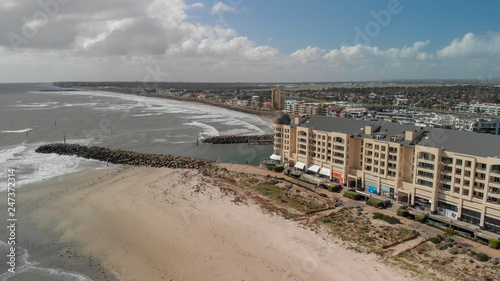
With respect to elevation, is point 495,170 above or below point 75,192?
above

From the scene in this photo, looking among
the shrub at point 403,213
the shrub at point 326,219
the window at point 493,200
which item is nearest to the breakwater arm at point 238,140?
the shrub at point 326,219

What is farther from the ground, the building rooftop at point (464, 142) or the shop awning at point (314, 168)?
the building rooftop at point (464, 142)

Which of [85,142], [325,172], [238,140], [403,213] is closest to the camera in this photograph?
[403,213]

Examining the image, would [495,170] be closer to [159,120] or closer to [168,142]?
[168,142]

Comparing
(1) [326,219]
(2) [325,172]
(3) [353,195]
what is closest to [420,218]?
(3) [353,195]

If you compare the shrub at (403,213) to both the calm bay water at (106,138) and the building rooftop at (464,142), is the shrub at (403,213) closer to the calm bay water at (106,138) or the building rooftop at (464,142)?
the building rooftop at (464,142)

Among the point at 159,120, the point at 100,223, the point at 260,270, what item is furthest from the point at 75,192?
the point at 159,120

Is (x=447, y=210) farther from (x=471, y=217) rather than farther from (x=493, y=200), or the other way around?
(x=493, y=200)
